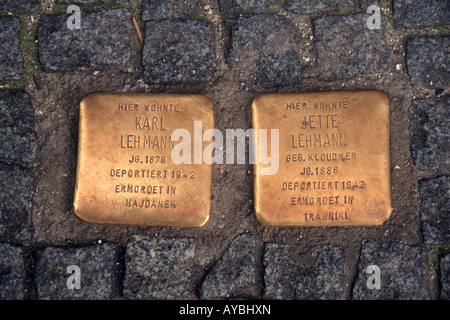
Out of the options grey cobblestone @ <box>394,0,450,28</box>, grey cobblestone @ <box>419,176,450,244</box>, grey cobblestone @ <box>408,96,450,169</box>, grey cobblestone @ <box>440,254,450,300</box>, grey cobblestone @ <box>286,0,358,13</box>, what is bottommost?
grey cobblestone @ <box>440,254,450,300</box>

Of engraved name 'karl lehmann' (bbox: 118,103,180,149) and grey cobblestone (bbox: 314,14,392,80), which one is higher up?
grey cobblestone (bbox: 314,14,392,80)

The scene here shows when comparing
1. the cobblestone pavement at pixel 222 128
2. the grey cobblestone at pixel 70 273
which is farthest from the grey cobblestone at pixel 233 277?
the grey cobblestone at pixel 70 273

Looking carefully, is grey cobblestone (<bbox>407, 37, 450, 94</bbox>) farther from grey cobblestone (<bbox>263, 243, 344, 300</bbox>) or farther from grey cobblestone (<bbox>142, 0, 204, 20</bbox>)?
grey cobblestone (<bbox>142, 0, 204, 20</bbox>)

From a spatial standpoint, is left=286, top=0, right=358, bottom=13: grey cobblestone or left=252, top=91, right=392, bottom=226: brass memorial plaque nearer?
left=252, top=91, right=392, bottom=226: brass memorial plaque

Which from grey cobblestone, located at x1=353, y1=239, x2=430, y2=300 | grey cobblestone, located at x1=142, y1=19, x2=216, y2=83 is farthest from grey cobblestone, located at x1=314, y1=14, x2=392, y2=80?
grey cobblestone, located at x1=353, y1=239, x2=430, y2=300
